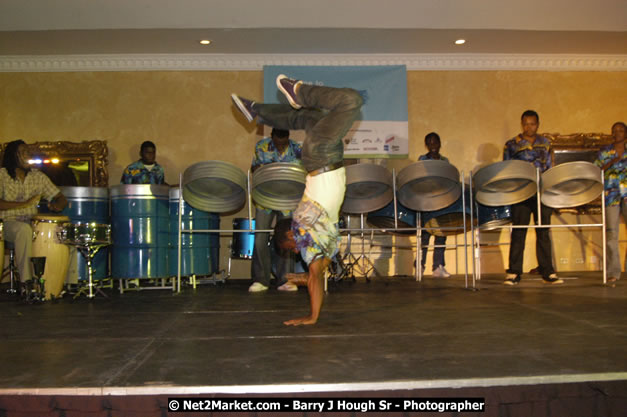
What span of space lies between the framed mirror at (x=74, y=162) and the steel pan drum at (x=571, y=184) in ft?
14.5

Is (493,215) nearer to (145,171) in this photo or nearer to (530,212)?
(530,212)

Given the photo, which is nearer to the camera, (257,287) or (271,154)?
(271,154)

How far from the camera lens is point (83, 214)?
4359 millimetres

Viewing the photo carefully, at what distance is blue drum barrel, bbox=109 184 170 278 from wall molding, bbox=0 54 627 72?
2.00m

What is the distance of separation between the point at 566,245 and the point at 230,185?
12.9 ft

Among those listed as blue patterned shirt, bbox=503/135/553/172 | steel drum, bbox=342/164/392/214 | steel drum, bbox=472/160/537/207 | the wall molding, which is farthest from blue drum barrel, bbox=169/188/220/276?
blue patterned shirt, bbox=503/135/553/172

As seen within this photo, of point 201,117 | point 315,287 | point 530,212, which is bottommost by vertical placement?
point 315,287

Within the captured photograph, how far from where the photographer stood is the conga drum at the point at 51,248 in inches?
148

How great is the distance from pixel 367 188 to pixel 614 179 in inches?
84.4

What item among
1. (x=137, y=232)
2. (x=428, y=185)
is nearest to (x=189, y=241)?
(x=137, y=232)

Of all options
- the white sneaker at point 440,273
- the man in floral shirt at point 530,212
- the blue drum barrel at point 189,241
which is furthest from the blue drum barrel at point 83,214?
the man in floral shirt at point 530,212

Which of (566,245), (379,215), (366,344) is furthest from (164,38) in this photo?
(566,245)

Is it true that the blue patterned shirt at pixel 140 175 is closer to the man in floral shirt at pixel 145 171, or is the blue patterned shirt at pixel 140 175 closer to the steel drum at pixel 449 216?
the man in floral shirt at pixel 145 171

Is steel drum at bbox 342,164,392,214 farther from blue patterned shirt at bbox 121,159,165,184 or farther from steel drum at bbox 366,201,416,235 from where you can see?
blue patterned shirt at bbox 121,159,165,184
